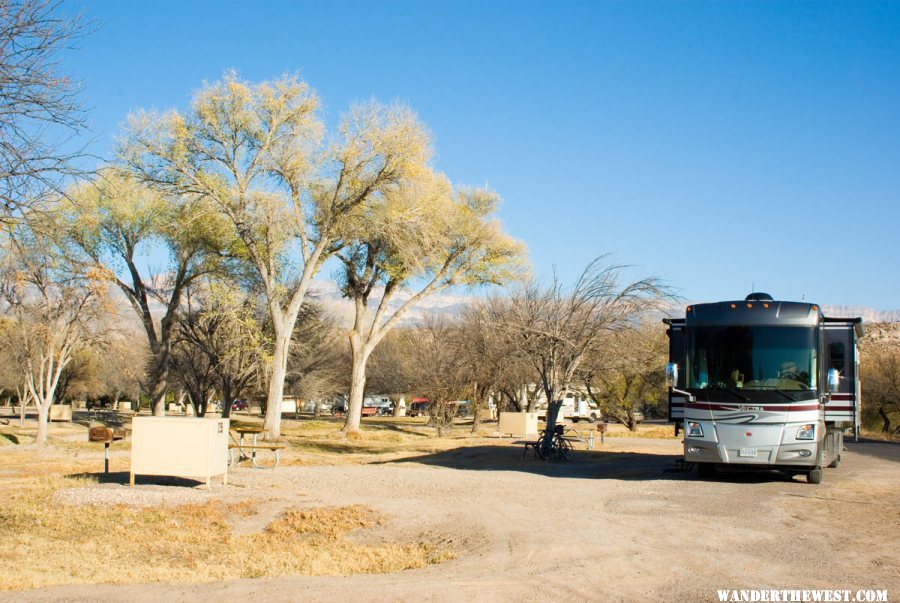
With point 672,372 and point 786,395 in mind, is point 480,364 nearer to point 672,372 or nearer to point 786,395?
point 672,372

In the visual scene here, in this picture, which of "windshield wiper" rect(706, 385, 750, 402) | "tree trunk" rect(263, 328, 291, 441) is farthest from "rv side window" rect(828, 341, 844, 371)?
"tree trunk" rect(263, 328, 291, 441)

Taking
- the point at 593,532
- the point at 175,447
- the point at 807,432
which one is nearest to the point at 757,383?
the point at 807,432

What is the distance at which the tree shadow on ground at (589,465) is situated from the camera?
59.0 feet

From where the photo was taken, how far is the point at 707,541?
9.84 metres

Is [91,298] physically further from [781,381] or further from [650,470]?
[781,381]

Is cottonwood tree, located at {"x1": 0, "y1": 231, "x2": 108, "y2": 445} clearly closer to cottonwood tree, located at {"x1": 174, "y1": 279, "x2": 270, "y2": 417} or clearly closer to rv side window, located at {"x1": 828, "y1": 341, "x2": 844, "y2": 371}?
cottonwood tree, located at {"x1": 174, "y1": 279, "x2": 270, "y2": 417}

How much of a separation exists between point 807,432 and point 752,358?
1631mm

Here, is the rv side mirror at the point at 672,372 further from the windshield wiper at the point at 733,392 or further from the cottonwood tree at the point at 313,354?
the cottonwood tree at the point at 313,354

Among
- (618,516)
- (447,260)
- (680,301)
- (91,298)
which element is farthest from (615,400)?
(618,516)

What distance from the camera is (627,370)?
94.3ft

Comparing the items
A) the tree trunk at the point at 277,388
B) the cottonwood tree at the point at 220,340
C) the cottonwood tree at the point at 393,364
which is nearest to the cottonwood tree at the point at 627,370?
the tree trunk at the point at 277,388

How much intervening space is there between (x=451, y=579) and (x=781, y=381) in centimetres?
928

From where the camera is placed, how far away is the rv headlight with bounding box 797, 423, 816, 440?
14.7 meters

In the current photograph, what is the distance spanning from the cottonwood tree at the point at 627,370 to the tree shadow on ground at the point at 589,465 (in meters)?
2.78
